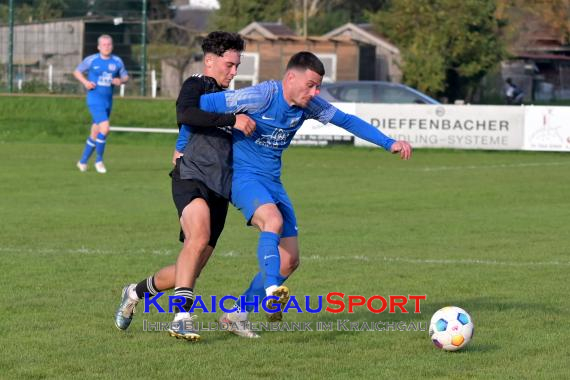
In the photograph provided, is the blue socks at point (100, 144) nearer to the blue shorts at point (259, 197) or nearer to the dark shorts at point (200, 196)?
the dark shorts at point (200, 196)

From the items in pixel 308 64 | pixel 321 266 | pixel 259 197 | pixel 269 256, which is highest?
pixel 308 64

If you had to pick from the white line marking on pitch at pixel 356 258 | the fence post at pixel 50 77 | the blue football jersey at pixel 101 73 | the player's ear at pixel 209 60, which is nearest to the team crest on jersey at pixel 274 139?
the player's ear at pixel 209 60

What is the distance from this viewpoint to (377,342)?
7.29m

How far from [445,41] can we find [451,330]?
45744 millimetres

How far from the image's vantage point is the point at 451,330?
695cm

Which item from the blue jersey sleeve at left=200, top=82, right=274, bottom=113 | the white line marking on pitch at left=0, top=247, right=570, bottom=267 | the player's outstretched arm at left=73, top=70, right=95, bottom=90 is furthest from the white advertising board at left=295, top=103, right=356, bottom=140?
the blue jersey sleeve at left=200, top=82, right=274, bottom=113

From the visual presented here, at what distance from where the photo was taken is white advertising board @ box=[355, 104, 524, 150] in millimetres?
26188

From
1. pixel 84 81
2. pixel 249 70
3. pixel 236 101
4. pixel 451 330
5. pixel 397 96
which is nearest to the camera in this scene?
pixel 451 330

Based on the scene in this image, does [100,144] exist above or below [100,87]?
below

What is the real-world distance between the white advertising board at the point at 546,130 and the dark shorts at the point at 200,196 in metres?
19.0

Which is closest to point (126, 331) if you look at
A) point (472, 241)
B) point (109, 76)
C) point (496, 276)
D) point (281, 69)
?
point (496, 276)

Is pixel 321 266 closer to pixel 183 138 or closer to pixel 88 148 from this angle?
pixel 183 138

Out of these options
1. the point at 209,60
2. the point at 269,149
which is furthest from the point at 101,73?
the point at 269,149

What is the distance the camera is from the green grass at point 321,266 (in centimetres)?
671
